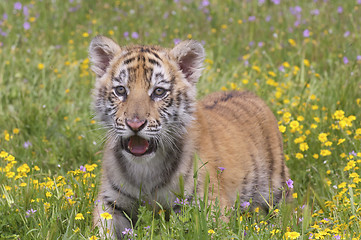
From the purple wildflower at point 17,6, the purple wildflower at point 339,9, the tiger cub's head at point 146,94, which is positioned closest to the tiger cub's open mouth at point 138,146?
the tiger cub's head at point 146,94

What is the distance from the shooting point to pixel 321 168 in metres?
5.15

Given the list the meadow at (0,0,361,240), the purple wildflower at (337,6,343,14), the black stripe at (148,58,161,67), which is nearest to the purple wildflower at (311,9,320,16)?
the meadow at (0,0,361,240)

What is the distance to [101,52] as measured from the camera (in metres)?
4.64

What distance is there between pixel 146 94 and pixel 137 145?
1.25 feet

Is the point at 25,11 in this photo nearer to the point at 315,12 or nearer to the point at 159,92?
the point at 315,12

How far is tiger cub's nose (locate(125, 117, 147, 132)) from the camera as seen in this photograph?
12.6ft

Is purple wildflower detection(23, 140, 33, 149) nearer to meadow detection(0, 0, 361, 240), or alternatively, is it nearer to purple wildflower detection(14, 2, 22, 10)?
meadow detection(0, 0, 361, 240)

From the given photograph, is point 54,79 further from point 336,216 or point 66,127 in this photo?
point 336,216

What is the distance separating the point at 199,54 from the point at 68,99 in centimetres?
297

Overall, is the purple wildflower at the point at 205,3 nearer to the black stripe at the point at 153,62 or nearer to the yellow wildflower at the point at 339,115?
the yellow wildflower at the point at 339,115

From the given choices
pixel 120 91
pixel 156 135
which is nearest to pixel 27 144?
pixel 120 91

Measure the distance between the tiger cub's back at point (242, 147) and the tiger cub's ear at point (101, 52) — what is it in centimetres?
87

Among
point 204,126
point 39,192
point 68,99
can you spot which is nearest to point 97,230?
point 39,192

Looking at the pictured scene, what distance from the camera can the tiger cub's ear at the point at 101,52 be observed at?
454 centimetres
